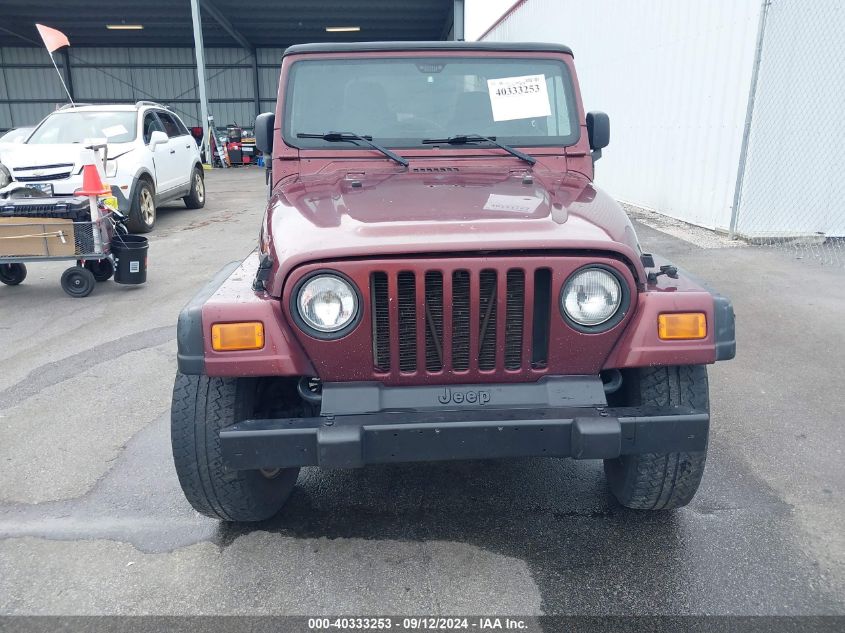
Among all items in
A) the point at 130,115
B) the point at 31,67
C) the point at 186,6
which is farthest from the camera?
the point at 31,67

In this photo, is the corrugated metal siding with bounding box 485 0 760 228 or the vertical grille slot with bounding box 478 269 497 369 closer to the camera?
the vertical grille slot with bounding box 478 269 497 369

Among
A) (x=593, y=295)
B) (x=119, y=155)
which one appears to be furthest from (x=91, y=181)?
(x=593, y=295)

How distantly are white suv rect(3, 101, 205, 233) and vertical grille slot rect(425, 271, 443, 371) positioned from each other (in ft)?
23.4

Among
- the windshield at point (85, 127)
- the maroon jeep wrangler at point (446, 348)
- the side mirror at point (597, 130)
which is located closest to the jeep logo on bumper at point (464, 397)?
the maroon jeep wrangler at point (446, 348)

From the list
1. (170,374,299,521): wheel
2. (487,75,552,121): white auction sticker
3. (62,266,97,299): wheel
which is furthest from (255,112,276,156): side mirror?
(62,266,97,299): wheel

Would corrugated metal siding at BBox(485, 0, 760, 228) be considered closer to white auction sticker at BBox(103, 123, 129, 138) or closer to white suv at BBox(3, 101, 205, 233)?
white suv at BBox(3, 101, 205, 233)

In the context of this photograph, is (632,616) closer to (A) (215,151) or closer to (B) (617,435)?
(B) (617,435)

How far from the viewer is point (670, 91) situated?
9750mm

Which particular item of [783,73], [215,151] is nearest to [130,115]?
[783,73]

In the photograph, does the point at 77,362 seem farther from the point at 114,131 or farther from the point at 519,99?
the point at 114,131

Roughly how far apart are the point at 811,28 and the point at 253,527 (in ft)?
26.4

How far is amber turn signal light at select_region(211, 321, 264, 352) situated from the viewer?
2.23 meters

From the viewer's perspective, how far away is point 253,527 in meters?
2.81

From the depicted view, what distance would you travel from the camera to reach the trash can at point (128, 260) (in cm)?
654
